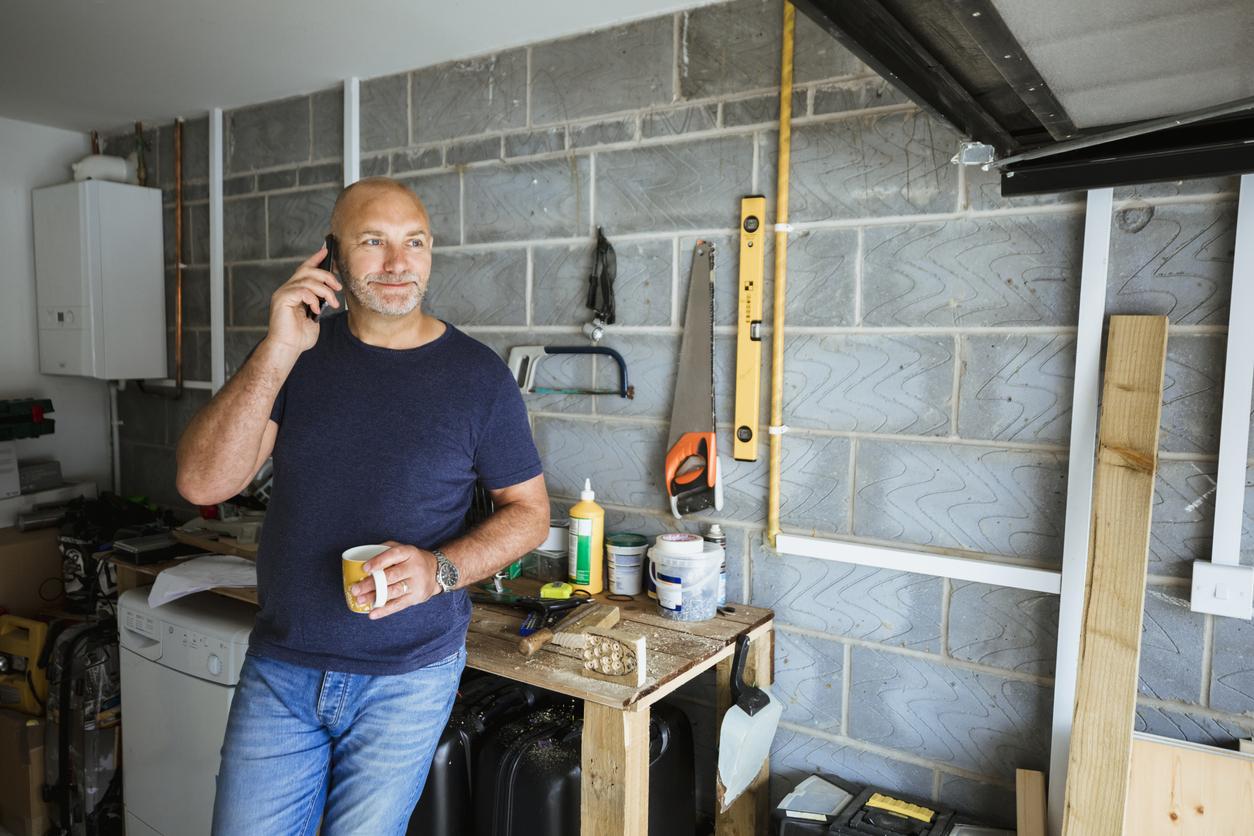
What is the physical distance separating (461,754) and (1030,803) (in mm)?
1219

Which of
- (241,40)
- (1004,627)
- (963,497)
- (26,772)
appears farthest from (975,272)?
(26,772)

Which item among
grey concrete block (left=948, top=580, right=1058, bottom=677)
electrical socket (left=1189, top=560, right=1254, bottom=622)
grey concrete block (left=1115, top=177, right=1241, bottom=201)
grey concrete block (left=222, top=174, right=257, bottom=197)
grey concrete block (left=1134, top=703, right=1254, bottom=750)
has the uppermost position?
grey concrete block (left=222, top=174, right=257, bottom=197)

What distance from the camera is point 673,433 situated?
86.0 inches

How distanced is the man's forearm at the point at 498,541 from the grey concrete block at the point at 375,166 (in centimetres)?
164

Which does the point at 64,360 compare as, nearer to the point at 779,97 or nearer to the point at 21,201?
the point at 21,201

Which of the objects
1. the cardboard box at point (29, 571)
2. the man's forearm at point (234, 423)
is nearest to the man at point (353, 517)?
the man's forearm at point (234, 423)

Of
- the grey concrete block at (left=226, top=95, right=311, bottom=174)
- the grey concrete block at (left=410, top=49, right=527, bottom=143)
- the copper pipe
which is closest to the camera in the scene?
the grey concrete block at (left=410, top=49, right=527, bottom=143)

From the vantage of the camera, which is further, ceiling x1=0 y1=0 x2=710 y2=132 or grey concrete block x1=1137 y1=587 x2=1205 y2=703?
ceiling x1=0 y1=0 x2=710 y2=132

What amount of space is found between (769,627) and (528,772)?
67cm

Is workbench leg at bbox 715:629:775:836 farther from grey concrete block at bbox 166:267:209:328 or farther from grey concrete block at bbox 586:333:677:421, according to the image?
grey concrete block at bbox 166:267:209:328

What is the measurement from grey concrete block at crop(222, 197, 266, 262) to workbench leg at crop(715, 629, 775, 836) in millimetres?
2342

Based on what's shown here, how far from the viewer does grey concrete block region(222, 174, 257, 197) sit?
3157 millimetres

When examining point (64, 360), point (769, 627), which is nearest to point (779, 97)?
point (769, 627)

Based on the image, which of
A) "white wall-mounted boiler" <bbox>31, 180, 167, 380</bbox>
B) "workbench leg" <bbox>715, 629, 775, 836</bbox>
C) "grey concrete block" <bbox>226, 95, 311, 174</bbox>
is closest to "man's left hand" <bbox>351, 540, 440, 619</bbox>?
"workbench leg" <bbox>715, 629, 775, 836</bbox>
